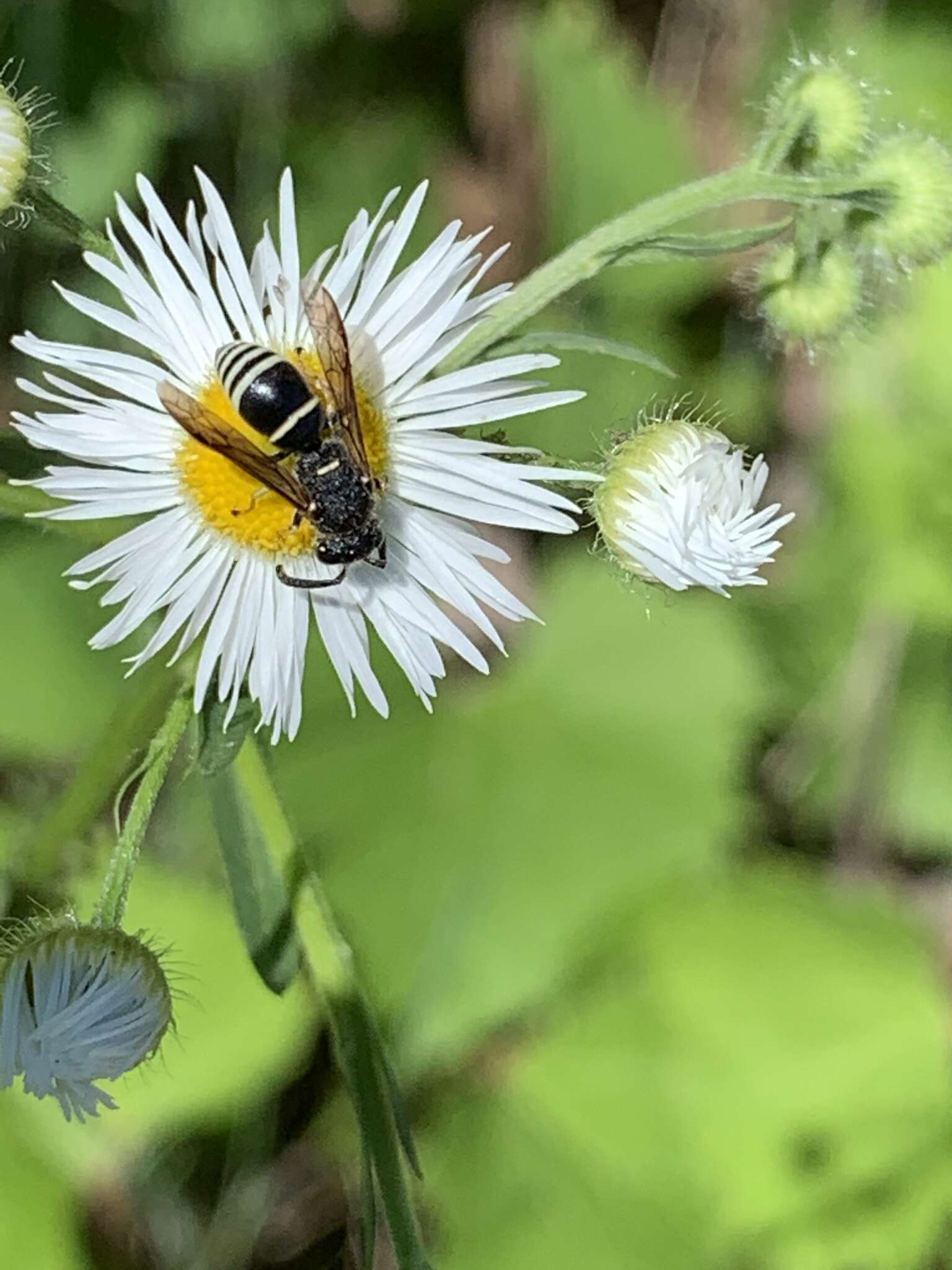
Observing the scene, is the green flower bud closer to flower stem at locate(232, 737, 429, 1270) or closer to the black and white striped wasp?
the black and white striped wasp

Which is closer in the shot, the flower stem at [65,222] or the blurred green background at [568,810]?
the flower stem at [65,222]

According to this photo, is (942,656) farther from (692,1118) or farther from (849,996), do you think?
(692,1118)

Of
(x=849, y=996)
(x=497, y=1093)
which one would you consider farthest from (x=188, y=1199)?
(x=849, y=996)

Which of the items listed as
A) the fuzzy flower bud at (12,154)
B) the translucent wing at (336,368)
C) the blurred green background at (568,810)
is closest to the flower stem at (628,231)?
the translucent wing at (336,368)

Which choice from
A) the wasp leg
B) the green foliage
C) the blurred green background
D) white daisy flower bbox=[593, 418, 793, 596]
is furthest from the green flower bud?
Result: the green foliage

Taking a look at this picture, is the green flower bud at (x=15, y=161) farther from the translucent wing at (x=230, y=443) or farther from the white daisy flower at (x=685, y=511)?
the white daisy flower at (x=685, y=511)

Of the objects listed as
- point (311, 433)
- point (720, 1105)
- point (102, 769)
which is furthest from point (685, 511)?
point (720, 1105)

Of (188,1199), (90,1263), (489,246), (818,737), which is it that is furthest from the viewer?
(489,246)
